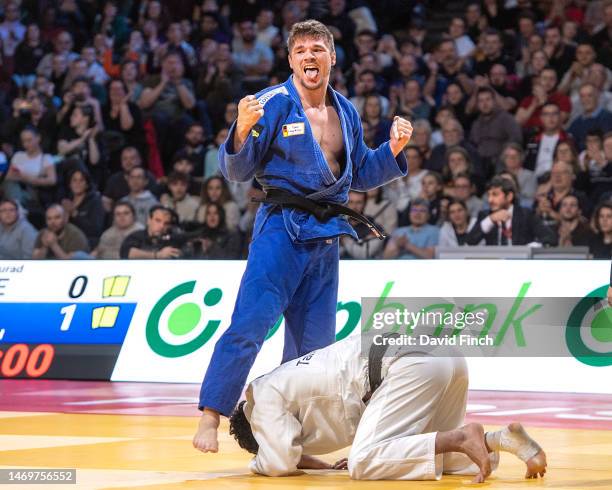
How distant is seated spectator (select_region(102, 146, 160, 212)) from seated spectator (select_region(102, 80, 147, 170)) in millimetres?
582

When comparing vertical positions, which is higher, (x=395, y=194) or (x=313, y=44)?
(x=313, y=44)

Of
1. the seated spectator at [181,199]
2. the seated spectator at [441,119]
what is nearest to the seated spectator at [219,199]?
the seated spectator at [181,199]

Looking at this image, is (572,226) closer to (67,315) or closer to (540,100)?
(540,100)

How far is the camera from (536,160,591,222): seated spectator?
1107 cm

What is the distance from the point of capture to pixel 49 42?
16.1 m

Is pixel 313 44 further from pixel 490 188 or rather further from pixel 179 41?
pixel 179 41

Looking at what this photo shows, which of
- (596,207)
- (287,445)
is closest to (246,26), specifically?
(596,207)

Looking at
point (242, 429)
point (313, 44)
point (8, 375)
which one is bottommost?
point (8, 375)

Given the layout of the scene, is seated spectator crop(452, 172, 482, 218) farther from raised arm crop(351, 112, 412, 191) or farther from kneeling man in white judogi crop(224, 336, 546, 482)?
kneeling man in white judogi crop(224, 336, 546, 482)

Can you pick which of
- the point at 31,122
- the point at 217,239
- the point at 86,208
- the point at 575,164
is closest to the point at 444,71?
the point at 575,164

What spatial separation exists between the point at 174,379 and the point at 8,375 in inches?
61.6

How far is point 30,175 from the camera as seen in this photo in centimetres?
1408

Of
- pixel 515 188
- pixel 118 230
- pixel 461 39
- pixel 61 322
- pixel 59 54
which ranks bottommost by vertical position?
pixel 61 322

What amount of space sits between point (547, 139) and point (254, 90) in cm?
403
